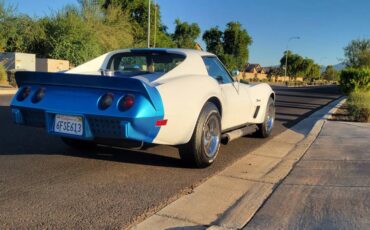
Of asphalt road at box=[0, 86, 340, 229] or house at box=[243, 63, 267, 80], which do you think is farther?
house at box=[243, 63, 267, 80]

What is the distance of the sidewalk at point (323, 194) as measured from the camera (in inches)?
141

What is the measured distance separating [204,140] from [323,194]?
1.52 metres

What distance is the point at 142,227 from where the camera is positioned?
3.36 metres

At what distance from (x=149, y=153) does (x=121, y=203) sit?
2201 mm

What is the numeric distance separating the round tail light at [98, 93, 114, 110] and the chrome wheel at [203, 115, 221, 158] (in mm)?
1269

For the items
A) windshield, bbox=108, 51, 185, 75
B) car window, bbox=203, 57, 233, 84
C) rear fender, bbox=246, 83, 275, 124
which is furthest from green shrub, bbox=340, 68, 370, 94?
windshield, bbox=108, 51, 185, 75

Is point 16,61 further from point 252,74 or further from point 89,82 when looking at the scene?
point 252,74

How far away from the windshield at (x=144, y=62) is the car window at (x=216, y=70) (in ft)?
1.43

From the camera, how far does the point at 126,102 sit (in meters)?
4.39

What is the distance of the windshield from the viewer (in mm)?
5891

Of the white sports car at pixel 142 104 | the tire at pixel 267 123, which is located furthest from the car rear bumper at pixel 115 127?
the tire at pixel 267 123

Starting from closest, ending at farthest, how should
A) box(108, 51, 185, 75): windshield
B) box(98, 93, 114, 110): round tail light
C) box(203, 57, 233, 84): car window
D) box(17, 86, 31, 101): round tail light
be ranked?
box(98, 93, 114, 110): round tail light → box(17, 86, 31, 101): round tail light → box(108, 51, 185, 75): windshield → box(203, 57, 233, 84): car window

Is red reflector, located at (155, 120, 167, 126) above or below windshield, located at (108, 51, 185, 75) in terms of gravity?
below

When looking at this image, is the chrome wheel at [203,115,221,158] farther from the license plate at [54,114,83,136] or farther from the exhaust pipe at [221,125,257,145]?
the license plate at [54,114,83,136]
